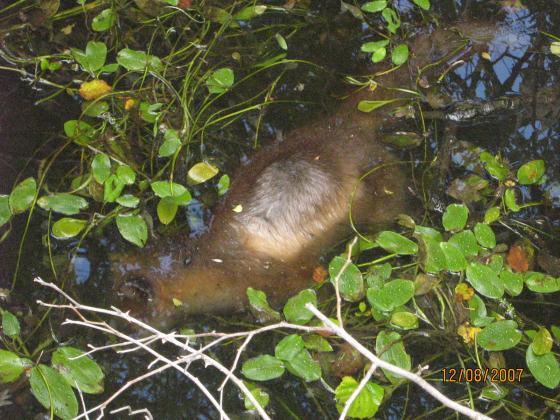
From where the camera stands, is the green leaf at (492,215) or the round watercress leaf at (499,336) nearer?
the round watercress leaf at (499,336)

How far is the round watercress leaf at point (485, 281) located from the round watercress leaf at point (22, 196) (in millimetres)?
1866

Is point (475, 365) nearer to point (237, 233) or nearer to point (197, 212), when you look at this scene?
point (237, 233)

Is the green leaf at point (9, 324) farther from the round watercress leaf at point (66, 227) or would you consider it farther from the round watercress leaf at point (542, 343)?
the round watercress leaf at point (542, 343)

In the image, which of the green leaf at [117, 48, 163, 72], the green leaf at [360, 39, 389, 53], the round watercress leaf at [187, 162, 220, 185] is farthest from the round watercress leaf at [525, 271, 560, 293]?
the green leaf at [117, 48, 163, 72]

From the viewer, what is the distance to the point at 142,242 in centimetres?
254

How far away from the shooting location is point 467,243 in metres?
2.46

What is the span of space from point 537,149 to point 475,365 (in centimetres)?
106

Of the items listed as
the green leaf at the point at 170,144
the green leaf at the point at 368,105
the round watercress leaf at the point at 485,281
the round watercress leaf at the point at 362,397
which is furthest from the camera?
the green leaf at the point at 368,105

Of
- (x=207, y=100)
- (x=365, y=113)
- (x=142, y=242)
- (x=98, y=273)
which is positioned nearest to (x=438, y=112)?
(x=365, y=113)

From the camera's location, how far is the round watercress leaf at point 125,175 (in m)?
2.63

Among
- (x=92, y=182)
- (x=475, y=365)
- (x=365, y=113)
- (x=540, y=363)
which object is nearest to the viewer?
(x=540, y=363)

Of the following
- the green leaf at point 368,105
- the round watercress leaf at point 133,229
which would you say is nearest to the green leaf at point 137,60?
the round watercress leaf at point 133,229

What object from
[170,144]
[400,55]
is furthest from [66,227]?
[400,55]
